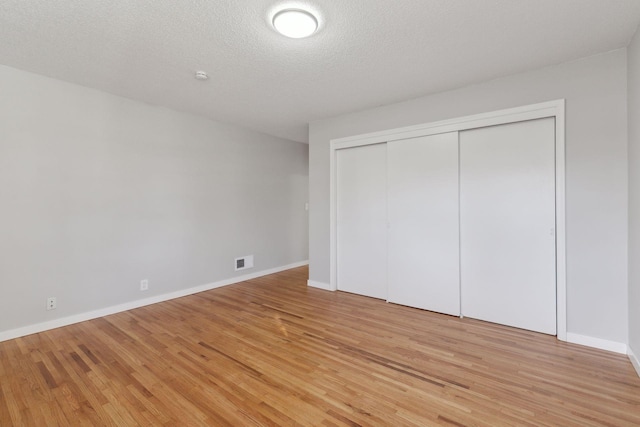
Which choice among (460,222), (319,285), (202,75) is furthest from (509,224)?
(202,75)

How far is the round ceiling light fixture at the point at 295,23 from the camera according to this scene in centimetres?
192

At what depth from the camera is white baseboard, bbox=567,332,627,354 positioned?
7.63 ft

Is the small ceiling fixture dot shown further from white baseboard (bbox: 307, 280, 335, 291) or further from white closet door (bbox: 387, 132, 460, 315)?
white baseboard (bbox: 307, 280, 335, 291)

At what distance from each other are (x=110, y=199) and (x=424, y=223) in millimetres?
3651

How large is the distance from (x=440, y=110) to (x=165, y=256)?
3861 millimetres

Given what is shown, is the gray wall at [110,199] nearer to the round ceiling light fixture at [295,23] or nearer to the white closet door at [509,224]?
the round ceiling light fixture at [295,23]

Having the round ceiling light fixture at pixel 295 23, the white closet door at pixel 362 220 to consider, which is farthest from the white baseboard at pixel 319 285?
the round ceiling light fixture at pixel 295 23

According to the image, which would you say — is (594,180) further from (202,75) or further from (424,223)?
(202,75)

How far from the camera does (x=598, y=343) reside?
94.8 inches

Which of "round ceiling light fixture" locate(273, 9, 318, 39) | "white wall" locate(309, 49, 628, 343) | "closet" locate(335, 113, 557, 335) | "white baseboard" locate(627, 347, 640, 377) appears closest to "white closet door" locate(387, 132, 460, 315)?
"closet" locate(335, 113, 557, 335)

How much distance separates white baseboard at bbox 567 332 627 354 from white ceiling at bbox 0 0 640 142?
243cm

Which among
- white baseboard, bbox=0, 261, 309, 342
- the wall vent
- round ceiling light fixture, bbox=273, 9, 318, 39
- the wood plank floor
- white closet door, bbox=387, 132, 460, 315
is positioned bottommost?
the wood plank floor

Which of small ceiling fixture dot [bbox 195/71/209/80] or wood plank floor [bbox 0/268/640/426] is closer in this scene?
wood plank floor [bbox 0/268/640/426]

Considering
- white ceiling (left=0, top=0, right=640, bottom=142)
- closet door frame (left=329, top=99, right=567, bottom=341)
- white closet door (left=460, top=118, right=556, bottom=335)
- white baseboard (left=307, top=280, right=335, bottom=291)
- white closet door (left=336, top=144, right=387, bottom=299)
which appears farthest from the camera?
white baseboard (left=307, top=280, right=335, bottom=291)
